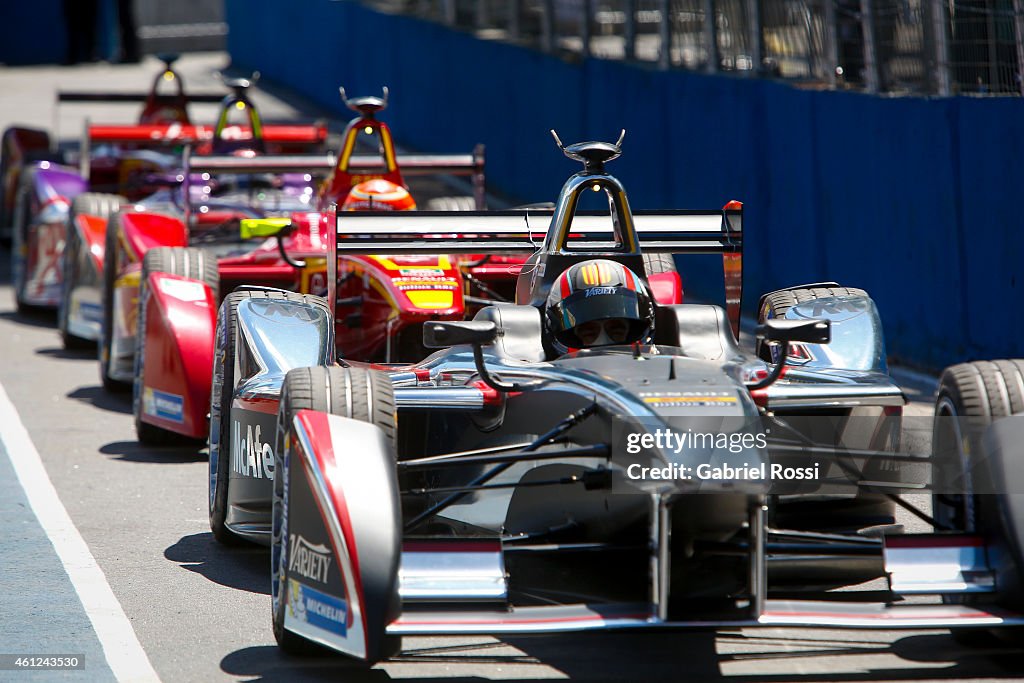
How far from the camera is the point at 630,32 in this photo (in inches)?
629

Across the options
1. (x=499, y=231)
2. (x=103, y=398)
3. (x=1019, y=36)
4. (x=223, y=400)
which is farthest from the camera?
(x=103, y=398)

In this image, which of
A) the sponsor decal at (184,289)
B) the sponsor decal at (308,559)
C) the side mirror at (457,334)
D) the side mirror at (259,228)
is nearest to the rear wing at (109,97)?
the sponsor decal at (184,289)

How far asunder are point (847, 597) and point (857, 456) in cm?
52

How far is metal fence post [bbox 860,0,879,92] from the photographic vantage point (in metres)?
11.5

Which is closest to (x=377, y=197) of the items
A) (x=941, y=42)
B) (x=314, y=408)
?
(x=941, y=42)

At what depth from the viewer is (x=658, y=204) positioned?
15078 millimetres

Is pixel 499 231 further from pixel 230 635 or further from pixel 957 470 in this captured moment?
pixel 957 470

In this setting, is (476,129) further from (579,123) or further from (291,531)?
(291,531)

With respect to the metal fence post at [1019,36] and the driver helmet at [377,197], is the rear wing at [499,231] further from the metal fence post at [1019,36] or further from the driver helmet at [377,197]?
the metal fence post at [1019,36]

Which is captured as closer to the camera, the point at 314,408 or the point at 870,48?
the point at 314,408

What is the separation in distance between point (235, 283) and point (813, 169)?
4.38m

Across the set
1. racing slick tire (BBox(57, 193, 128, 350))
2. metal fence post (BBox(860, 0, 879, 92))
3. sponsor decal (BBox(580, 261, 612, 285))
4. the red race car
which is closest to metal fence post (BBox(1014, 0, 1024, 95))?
metal fence post (BBox(860, 0, 879, 92))

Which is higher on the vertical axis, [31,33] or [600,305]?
[31,33]

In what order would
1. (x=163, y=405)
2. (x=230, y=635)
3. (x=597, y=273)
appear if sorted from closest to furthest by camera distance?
(x=230, y=635), (x=597, y=273), (x=163, y=405)
